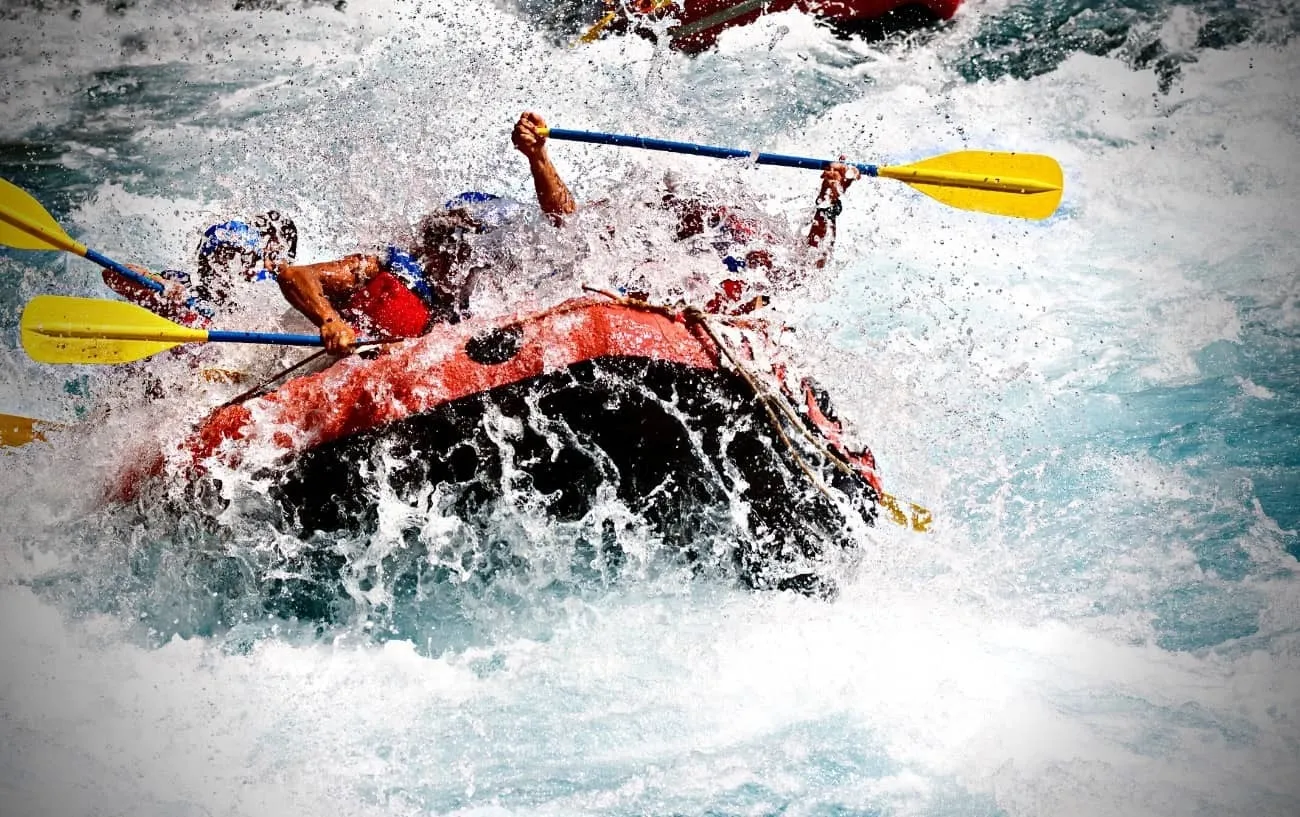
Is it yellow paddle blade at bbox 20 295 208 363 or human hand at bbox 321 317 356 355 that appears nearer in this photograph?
human hand at bbox 321 317 356 355

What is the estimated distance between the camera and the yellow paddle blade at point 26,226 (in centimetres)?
311

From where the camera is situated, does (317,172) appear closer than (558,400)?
No

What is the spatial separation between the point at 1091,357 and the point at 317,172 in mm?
3835

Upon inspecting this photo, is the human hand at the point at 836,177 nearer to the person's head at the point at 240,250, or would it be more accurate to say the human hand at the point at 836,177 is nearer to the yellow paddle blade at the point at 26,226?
the person's head at the point at 240,250

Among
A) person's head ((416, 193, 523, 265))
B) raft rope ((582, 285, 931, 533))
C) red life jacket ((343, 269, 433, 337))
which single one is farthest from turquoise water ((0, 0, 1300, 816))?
red life jacket ((343, 269, 433, 337))

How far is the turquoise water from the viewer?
2656 mm

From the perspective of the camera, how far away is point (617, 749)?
2648 millimetres

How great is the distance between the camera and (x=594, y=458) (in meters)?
2.59

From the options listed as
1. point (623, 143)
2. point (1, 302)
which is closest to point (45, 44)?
point (1, 302)

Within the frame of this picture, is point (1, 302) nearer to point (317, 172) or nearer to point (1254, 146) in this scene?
point (317, 172)

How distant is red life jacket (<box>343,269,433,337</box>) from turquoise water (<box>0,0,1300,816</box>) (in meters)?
0.44

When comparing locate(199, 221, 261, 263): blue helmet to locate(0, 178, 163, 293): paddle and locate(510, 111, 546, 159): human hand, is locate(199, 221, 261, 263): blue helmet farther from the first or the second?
locate(510, 111, 546, 159): human hand

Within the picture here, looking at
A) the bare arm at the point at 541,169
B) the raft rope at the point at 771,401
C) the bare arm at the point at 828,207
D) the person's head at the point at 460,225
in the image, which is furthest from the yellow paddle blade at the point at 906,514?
the person's head at the point at 460,225

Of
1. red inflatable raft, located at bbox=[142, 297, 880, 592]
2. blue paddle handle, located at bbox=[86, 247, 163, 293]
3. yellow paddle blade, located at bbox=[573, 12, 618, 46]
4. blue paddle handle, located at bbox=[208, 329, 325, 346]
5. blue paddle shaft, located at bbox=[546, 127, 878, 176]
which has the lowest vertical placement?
red inflatable raft, located at bbox=[142, 297, 880, 592]
